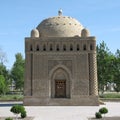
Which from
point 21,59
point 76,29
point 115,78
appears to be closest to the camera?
point 76,29

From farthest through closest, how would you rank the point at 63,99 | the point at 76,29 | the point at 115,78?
the point at 115,78 → the point at 76,29 → the point at 63,99

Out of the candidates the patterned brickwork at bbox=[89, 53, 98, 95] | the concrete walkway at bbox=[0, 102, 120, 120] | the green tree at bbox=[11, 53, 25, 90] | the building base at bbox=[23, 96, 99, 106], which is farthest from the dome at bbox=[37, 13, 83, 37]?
the green tree at bbox=[11, 53, 25, 90]

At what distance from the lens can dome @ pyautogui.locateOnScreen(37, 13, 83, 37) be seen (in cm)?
3540

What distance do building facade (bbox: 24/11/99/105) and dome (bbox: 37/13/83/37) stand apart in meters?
0.80

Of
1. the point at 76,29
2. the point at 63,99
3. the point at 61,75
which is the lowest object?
the point at 63,99

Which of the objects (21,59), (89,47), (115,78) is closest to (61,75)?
(89,47)

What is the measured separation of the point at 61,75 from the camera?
34.6 metres

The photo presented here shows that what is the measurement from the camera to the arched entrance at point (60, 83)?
3431 centimetres

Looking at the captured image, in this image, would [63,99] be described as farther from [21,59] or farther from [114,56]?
[21,59]

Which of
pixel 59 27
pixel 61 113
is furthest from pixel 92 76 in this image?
pixel 61 113

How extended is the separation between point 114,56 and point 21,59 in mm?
22889

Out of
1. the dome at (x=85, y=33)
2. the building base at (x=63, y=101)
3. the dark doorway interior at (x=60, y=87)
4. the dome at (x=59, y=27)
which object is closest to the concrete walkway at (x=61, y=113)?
the building base at (x=63, y=101)

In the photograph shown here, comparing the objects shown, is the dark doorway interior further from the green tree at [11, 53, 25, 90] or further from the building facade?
the green tree at [11, 53, 25, 90]

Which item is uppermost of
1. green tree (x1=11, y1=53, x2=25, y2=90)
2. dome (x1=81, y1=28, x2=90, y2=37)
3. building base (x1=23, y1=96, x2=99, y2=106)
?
dome (x1=81, y1=28, x2=90, y2=37)
